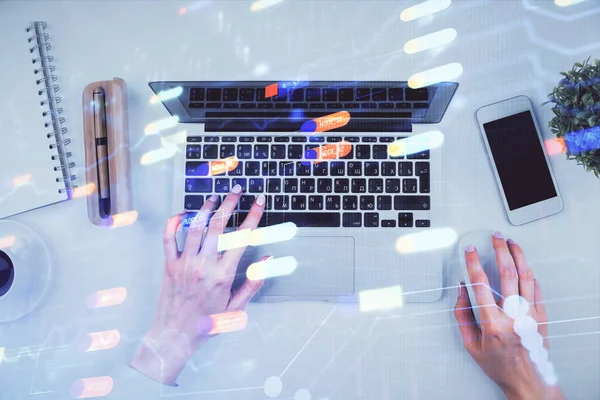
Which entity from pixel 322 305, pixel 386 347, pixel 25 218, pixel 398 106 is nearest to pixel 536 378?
pixel 386 347

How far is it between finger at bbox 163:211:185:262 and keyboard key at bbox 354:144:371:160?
1.02ft

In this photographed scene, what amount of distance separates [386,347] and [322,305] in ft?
0.42

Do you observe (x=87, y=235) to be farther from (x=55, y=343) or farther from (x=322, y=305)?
(x=322, y=305)

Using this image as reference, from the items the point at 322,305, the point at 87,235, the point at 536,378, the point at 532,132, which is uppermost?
the point at 532,132

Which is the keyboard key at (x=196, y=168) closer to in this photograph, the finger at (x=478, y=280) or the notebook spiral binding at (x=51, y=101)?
the notebook spiral binding at (x=51, y=101)

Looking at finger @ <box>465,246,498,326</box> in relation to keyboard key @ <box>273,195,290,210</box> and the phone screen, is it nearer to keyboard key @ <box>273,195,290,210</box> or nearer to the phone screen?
the phone screen

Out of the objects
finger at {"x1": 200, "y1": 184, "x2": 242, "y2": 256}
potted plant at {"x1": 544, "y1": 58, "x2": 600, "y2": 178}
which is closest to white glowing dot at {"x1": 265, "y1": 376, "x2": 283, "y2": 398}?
finger at {"x1": 200, "y1": 184, "x2": 242, "y2": 256}

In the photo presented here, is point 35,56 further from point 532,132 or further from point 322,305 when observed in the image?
point 532,132

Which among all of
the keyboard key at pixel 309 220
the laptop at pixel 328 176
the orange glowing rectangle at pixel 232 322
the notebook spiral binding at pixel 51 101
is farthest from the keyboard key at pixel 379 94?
the notebook spiral binding at pixel 51 101

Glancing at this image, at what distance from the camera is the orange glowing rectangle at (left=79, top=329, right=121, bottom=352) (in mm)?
842

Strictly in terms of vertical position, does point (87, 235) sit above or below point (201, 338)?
above

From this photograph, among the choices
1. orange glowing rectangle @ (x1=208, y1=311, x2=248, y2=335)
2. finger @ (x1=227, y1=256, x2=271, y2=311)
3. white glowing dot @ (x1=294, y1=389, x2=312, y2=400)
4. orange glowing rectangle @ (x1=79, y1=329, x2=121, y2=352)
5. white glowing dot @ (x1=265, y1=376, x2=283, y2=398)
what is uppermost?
finger @ (x1=227, y1=256, x2=271, y2=311)

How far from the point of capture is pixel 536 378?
816mm

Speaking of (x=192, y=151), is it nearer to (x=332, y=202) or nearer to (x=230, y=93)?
(x=230, y=93)
